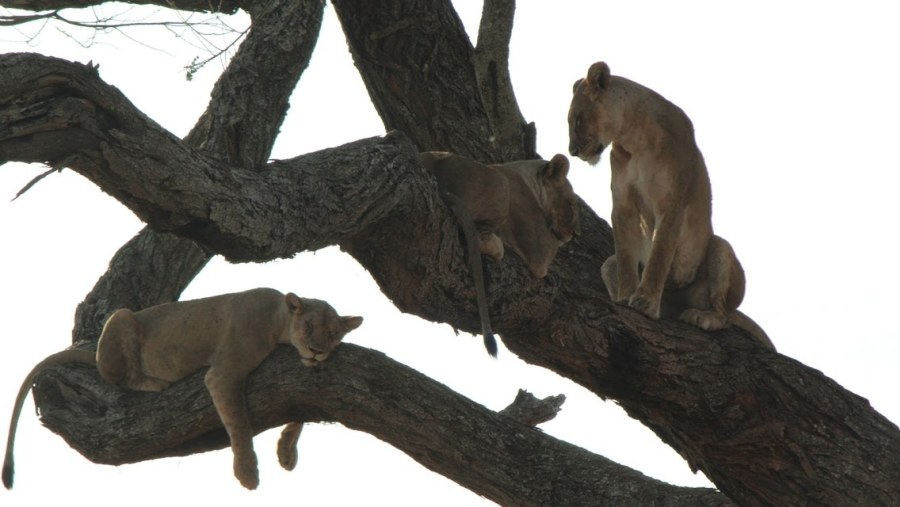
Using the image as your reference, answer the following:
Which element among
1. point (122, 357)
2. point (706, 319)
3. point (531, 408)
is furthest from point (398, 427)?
point (706, 319)

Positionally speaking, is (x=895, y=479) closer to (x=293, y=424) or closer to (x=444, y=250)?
(x=444, y=250)

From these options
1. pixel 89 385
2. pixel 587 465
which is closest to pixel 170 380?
pixel 89 385

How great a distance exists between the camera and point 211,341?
19.9 feet

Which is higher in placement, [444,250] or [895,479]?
[444,250]

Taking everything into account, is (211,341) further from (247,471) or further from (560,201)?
(560,201)

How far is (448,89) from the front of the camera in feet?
22.1

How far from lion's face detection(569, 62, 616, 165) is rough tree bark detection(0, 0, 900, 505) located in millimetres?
975

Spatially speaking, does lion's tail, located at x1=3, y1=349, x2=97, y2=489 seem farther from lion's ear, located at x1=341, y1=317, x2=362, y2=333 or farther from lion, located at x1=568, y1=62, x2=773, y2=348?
lion, located at x1=568, y1=62, x2=773, y2=348

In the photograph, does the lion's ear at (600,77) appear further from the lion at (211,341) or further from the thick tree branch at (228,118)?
the lion at (211,341)

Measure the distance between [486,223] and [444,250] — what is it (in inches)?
34.2

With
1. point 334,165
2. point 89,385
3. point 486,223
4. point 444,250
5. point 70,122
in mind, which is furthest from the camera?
point 486,223

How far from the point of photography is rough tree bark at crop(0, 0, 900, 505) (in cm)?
481

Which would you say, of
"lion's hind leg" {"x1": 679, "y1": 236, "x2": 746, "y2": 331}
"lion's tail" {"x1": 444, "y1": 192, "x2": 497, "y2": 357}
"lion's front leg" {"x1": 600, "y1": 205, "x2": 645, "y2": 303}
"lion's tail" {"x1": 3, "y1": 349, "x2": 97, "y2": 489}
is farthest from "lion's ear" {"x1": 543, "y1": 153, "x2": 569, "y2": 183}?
"lion's tail" {"x1": 3, "y1": 349, "x2": 97, "y2": 489}

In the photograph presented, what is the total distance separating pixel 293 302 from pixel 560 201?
1611mm
